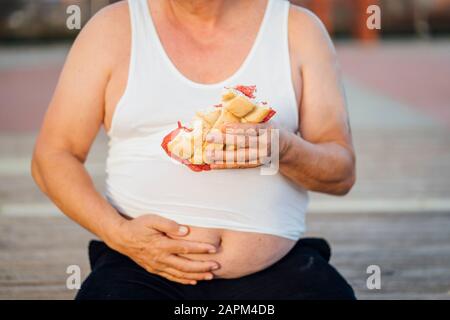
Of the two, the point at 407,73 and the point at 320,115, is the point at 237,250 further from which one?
the point at 407,73

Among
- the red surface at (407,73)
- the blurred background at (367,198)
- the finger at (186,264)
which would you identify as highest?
the finger at (186,264)

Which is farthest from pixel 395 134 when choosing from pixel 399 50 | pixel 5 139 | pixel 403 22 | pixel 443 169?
pixel 403 22

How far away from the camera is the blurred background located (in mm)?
3920

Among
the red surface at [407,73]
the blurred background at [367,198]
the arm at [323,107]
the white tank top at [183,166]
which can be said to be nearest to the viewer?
the white tank top at [183,166]

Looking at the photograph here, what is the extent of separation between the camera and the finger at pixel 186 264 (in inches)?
101

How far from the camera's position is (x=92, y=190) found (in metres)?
2.76

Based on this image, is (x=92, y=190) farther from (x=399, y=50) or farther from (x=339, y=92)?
(x=399, y=50)

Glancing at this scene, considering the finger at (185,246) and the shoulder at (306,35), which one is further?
the shoulder at (306,35)

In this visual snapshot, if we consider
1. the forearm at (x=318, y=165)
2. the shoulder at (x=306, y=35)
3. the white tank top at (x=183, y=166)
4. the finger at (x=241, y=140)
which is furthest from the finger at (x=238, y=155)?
the shoulder at (x=306, y=35)

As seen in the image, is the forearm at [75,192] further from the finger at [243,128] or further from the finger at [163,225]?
the finger at [243,128]

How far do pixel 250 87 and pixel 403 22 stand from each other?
1971 centimetres

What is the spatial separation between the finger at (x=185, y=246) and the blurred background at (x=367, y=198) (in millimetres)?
1163

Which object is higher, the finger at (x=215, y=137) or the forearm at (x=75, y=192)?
the finger at (x=215, y=137)

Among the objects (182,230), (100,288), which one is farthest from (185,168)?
(100,288)
